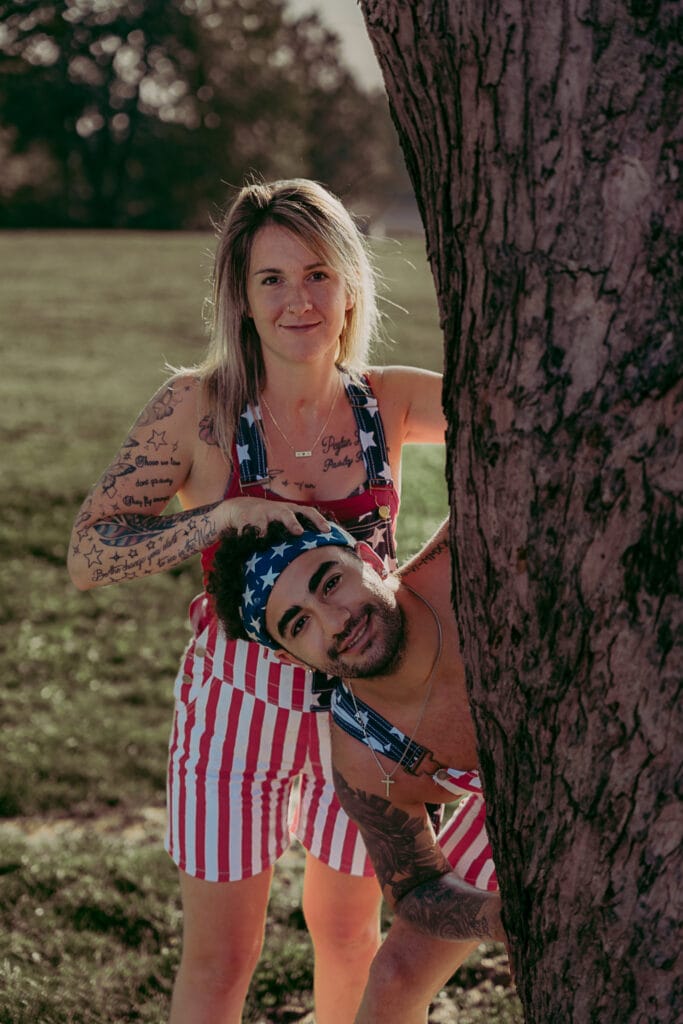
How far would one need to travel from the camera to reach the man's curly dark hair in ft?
8.55

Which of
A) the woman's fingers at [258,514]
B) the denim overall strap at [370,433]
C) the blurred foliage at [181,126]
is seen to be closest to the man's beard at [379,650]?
the woman's fingers at [258,514]

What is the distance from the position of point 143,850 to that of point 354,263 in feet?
8.64

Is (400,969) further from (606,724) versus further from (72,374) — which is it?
(72,374)

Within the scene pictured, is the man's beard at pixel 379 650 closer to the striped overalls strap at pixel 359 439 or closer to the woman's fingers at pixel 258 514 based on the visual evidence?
the woman's fingers at pixel 258 514

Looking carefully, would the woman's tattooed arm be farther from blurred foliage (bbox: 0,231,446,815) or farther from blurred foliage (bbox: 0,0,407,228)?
blurred foliage (bbox: 0,0,407,228)

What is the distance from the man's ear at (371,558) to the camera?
2.70 m

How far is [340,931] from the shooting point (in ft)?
9.89

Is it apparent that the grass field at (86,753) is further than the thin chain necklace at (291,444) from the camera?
Yes

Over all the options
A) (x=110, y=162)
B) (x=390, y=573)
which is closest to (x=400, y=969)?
(x=390, y=573)

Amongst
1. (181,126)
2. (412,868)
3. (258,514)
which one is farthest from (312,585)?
(181,126)

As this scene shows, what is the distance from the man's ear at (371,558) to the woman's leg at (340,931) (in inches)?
32.0

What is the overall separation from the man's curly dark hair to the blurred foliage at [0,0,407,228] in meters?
20.8

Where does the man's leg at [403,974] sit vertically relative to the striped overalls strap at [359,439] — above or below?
below

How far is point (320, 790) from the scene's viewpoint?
3.03m
